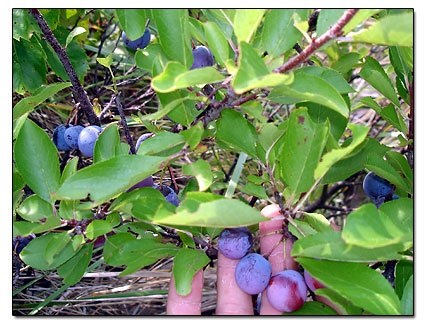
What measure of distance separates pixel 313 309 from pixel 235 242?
0.20 m

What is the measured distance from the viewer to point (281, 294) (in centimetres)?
80

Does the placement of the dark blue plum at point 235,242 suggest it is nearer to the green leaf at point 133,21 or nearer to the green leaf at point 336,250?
the green leaf at point 336,250

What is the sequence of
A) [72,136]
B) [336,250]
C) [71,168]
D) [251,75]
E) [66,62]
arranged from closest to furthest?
[251,75], [336,250], [71,168], [66,62], [72,136]

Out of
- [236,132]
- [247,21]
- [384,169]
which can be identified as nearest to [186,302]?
[236,132]

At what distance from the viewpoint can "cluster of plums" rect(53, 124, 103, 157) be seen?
3.17 ft

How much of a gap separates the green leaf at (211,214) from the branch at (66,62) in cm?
47

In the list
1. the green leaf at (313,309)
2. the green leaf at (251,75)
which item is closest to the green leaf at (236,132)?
the green leaf at (251,75)

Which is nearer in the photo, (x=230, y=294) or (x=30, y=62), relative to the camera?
(x=230, y=294)

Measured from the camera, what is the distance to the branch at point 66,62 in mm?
890

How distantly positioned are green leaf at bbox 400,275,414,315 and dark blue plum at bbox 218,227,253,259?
0.30m

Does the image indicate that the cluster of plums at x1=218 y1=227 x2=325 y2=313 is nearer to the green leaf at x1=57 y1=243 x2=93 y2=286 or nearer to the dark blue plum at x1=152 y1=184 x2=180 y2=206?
the dark blue plum at x1=152 y1=184 x2=180 y2=206

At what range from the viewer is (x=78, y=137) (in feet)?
3.35

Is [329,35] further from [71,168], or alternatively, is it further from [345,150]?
[71,168]

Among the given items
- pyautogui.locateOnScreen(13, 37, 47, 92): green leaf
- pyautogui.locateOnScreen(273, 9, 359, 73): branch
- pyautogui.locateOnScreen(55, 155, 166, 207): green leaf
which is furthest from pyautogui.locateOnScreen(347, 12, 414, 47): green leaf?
pyautogui.locateOnScreen(13, 37, 47, 92): green leaf
